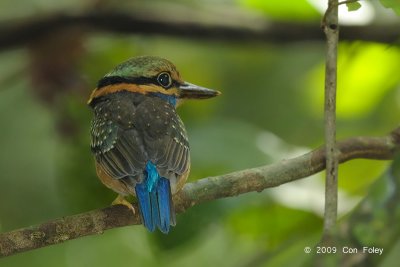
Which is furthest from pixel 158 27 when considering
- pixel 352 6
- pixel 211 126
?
pixel 352 6

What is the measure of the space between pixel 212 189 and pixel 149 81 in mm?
773

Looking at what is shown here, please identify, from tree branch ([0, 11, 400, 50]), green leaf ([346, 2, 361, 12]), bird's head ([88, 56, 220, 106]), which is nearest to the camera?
green leaf ([346, 2, 361, 12])

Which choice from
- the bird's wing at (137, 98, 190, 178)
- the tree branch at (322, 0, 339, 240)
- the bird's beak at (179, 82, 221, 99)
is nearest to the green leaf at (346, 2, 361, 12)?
the tree branch at (322, 0, 339, 240)

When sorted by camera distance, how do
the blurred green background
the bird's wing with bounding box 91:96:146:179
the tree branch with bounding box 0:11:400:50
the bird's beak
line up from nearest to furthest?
the bird's wing with bounding box 91:96:146:179
the bird's beak
the blurred green background
the tree branch with bounding box 0:11:400:50

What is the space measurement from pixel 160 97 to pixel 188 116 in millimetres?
1386

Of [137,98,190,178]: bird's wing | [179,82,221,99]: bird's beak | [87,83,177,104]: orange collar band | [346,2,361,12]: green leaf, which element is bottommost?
[137,98,190,178]: bird's wing

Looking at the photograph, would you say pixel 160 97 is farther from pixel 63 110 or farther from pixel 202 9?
pixel 202 9

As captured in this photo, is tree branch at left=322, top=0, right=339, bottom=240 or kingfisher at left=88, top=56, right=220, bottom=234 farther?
kingfisher at left=88, top=56, right=220, bottom=234

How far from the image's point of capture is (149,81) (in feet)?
12.4

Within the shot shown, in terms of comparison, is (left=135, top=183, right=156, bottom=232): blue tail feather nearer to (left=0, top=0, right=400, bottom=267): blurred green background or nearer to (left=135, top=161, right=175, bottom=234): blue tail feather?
(left=135, top=161, right=175, bottom=234): blue tail feather

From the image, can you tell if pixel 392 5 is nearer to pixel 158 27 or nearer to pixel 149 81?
pixel 149 81

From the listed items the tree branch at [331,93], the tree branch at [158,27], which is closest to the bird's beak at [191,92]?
the tree branch at [331,93]

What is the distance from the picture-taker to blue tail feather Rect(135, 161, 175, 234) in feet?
10.0

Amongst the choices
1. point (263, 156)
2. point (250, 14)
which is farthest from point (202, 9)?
point (263, 156)
